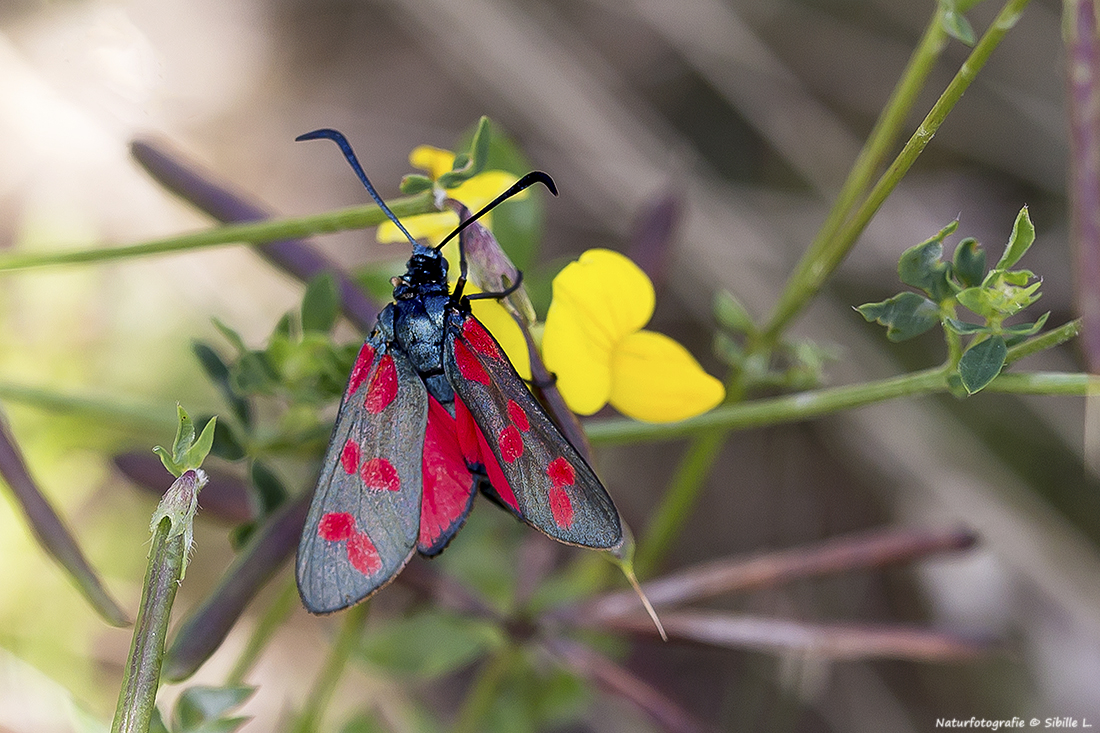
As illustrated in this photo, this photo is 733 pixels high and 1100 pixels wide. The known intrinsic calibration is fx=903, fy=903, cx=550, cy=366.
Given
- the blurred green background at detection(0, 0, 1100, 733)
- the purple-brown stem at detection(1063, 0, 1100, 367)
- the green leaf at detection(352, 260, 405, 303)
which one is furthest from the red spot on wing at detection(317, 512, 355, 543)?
the blurred green background at detection(0, 0, 1100, 733)

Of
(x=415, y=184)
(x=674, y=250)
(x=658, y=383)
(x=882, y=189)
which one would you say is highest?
(x=882, y=189)

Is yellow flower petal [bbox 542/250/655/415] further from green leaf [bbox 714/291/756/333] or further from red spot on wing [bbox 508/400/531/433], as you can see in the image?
green leaf [bbox 714/291/756/333]

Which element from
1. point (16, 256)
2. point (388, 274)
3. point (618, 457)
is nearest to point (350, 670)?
point (618, 457)

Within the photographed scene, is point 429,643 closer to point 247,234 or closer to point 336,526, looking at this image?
point 336,526

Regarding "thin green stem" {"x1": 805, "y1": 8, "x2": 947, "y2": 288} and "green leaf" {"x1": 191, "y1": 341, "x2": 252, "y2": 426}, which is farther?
"green leaf" {"x1": 191, "y1": 341, "x2": 252, "y2": 426}

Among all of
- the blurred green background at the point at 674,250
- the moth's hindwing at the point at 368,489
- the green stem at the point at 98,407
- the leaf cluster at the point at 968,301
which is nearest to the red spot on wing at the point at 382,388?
the moth's hindwing at the point at 368,489

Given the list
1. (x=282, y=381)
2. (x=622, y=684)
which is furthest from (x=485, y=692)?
(x=282, y=381)

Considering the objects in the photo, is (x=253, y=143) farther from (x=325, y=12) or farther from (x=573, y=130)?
(x=573, y=130)
